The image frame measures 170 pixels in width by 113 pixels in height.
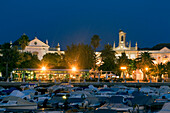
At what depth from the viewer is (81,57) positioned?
85.8m

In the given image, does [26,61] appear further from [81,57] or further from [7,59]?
[81,57]

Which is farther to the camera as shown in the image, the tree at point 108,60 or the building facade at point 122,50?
the building facade at point 122,50

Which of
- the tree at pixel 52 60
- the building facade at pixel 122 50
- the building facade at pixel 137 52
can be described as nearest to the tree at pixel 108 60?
the tree at pixel 52 60

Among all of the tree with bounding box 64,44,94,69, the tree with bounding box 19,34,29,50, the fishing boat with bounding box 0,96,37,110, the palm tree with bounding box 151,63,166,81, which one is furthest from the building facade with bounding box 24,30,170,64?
the fishing boat with bounding box 0,96,37,110

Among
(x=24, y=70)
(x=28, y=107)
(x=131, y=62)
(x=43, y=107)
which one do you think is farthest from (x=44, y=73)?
(x=28, y=107)

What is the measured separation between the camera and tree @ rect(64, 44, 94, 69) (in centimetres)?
8550

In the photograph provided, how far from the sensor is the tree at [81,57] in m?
85.5

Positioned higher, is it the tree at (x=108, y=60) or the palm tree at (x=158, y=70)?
the tree at (x=108, y=60)

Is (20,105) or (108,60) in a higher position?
(108,60)

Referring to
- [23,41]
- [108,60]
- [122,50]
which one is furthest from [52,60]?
[122,50]

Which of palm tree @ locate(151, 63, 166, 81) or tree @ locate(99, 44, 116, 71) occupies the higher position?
tree @ locate(99, 44, 116, 71)

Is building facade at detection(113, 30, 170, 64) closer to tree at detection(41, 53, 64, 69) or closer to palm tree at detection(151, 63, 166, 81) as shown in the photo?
tree at detection(41, 53, 64, 69)

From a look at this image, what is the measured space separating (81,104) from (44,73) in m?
42.8

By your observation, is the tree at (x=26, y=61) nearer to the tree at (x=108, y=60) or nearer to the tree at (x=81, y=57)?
the tree at (x=81, y=57)
